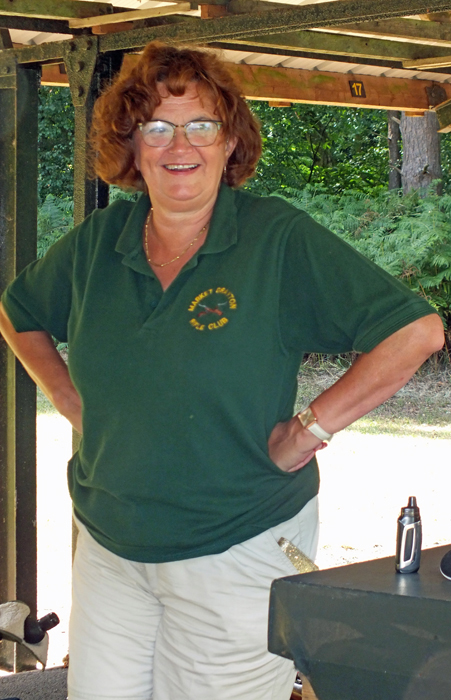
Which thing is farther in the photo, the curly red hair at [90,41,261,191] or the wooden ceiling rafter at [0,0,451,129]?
the wooden ceiling rafter at [0,0,451,129]

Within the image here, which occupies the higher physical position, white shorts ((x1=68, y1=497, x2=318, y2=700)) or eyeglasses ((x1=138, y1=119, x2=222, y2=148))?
eyeglasses ((x1=138, y1=119, x2=222, y2=148))

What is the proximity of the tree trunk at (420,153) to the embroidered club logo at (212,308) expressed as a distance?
10.5m

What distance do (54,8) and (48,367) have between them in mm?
1262

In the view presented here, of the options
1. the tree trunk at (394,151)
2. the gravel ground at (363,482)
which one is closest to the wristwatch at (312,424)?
the gravel ground at (363,482)

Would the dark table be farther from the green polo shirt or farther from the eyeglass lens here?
the eyeglass lens

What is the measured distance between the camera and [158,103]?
2000mm

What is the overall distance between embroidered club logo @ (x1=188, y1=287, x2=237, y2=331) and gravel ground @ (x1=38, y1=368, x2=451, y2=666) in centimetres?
256

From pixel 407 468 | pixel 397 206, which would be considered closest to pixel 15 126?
pixel 407 468

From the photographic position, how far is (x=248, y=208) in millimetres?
1962

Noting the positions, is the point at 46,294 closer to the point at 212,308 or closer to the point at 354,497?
the point at 212,308

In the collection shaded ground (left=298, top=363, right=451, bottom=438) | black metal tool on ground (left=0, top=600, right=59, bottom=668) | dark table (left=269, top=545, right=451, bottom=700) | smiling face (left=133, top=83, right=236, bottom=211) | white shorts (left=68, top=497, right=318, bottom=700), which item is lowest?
shaded ground (left=298, top=363, right=451, bottom=438)

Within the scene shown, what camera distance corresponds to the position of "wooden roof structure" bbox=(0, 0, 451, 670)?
105 inches

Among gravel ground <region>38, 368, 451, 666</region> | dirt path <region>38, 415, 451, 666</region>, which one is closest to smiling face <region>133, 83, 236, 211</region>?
gravel ground <region>38, 368, 451, 666</region>

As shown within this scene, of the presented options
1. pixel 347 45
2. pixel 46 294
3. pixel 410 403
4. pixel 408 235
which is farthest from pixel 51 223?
pixel 46 294
